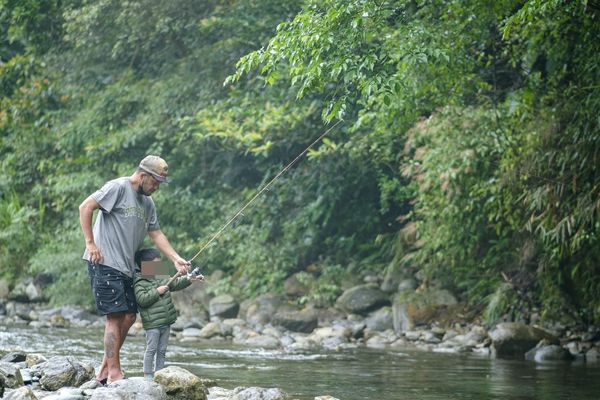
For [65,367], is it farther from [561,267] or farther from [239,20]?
[239,20]

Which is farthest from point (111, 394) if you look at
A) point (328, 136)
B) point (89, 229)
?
point (328, 136)

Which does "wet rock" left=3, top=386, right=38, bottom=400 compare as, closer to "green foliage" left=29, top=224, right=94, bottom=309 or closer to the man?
the man

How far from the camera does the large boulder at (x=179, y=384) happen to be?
20.0ft

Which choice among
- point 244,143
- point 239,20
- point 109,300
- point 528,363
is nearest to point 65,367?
point 109,300

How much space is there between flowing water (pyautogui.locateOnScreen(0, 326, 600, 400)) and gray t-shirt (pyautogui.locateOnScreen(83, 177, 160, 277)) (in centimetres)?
171

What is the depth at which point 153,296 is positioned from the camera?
6.21 metres

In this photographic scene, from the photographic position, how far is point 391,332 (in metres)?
13.0

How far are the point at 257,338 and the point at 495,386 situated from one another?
4.74 metres

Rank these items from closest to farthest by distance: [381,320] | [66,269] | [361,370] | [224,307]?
1. [361,370]
2. [381,320]
3. [224,307]
4. [66,269]

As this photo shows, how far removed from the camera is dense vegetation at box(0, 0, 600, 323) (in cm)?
924

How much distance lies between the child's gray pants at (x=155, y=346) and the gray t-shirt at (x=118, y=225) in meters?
0.43

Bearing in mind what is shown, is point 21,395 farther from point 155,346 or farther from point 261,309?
point 261,309

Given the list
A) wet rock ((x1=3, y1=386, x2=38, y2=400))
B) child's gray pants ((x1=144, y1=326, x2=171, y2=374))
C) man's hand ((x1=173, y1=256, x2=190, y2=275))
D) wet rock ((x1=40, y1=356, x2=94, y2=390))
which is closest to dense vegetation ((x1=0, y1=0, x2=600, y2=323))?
man's hand ((x1=173, y1=256, x2=190, y2=275))

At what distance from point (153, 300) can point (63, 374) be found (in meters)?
0.99
